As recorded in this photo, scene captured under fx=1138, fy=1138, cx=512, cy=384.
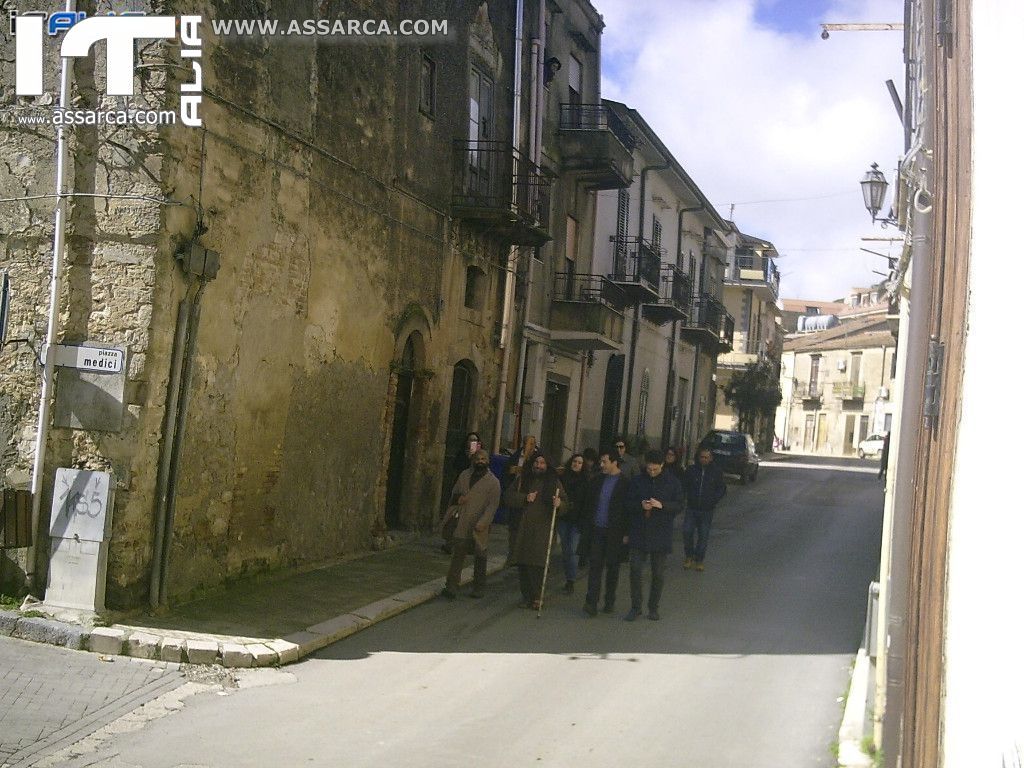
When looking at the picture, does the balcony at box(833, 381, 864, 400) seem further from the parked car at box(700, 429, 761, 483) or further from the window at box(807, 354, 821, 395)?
the parked car at box(700, 429, 761, 483)

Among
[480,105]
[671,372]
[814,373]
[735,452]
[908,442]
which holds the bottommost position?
[735,452]

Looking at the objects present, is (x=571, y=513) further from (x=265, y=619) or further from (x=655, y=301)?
(x=655, y=301)

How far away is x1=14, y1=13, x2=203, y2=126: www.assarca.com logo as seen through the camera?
10016 mm

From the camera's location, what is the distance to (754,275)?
51.0 meters

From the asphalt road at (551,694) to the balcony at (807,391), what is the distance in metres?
60.4

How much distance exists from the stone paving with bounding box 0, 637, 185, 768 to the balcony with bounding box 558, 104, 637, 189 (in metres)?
15.9

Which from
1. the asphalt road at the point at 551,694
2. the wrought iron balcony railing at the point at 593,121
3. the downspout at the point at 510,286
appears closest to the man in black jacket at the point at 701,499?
the asphalt road at the point at 551,694

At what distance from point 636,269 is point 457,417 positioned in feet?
35.1

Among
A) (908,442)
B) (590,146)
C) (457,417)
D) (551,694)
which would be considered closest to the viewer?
(908,442)

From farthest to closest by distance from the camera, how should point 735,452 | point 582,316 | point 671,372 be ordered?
point 671,372 < point 735,452 < point 582,316

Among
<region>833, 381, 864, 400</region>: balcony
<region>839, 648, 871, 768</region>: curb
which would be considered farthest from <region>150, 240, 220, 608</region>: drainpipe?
<region>833, 381, 864, 400</region>: balcony

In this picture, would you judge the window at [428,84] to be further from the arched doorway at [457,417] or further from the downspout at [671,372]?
the downspout at [671,372]

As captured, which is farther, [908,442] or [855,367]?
[855,367]

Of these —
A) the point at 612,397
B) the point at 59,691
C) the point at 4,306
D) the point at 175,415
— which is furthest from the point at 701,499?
the point at 612,397
